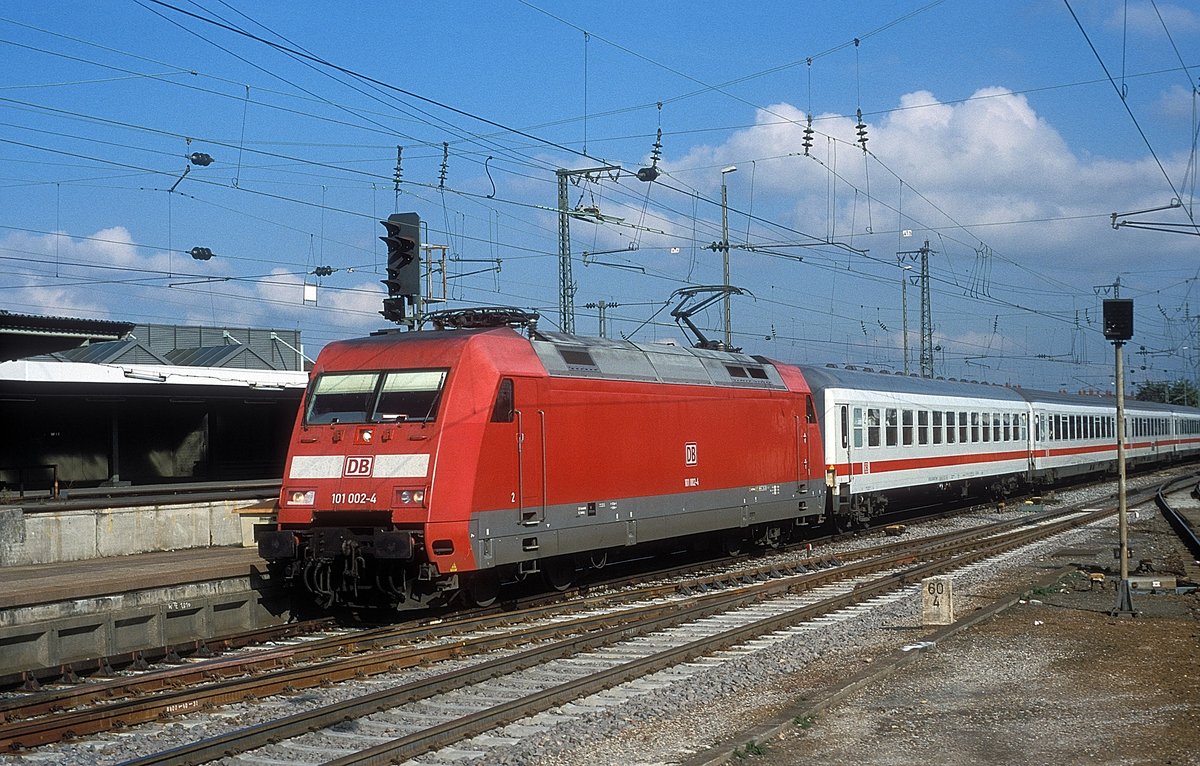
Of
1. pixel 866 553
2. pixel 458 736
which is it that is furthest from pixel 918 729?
pixel 866 553

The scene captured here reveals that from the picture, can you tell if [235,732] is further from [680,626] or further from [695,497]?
[695,497]

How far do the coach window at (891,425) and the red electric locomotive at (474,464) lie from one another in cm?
1093

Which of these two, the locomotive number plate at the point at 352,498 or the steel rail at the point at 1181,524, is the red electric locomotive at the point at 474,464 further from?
the steel rail at the point at 1181,524

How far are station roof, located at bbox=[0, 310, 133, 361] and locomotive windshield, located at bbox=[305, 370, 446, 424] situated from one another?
6307 millimetres

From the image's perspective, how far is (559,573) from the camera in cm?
1728

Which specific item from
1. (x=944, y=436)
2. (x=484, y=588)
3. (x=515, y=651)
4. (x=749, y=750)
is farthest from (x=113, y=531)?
(x=944, y=436)

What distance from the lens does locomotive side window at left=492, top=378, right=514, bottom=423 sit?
14984mm

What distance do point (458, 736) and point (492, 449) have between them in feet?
19.2

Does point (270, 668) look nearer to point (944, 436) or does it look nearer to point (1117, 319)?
point (1117, 319)

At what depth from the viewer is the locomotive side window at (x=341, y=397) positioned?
50.2 ft

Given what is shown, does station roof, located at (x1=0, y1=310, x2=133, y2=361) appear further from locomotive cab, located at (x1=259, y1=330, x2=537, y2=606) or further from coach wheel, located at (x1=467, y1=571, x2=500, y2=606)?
coach wheel, located at (x1=467, y1=571, x2=500, y2=606)

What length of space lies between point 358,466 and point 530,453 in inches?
88.3

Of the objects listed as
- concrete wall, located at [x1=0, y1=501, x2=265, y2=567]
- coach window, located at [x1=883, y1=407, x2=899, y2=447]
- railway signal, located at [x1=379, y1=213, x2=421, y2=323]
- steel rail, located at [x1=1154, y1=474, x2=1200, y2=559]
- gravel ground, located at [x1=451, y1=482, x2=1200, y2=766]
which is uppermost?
railway signal, located at [x1=379, y1=213, x2=421, y2=323]

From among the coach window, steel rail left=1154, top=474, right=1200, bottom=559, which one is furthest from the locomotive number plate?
the coach window
